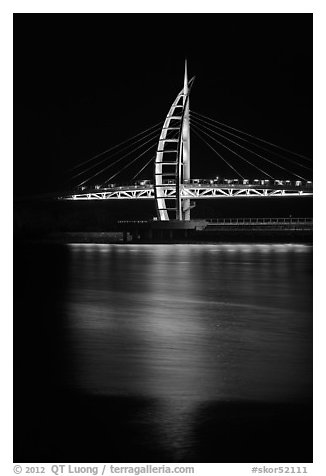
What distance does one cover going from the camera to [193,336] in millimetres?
11516

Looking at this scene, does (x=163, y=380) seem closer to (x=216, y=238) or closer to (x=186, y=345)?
(x=186, y=345)

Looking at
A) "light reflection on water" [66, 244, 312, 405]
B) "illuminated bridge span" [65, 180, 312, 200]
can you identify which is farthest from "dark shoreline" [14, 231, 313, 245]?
"light reflection on water" [66, 244, 312, 405]

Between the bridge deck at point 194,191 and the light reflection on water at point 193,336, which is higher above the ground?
the bridge deck at point 194,191

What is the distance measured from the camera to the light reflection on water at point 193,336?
307 inches

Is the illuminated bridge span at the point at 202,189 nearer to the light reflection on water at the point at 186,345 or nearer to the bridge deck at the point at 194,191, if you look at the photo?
the bridge deck at the point at 194,191

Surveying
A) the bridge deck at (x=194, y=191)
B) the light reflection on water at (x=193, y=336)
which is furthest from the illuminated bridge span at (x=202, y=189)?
the light reflection on water at (x=193, y=336)

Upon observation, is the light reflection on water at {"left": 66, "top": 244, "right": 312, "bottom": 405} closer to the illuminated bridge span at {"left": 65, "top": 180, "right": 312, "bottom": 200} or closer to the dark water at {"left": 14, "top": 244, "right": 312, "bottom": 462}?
the dark water at {"left": 14, "top": 244, "right": 312, "bottom": 462}

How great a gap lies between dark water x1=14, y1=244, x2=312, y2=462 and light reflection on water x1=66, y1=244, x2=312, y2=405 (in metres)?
0.02

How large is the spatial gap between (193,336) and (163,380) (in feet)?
11.6

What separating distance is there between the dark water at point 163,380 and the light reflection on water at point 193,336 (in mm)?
20

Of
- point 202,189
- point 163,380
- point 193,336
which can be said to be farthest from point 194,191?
point 163,380

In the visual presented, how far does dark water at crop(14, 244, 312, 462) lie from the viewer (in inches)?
232
